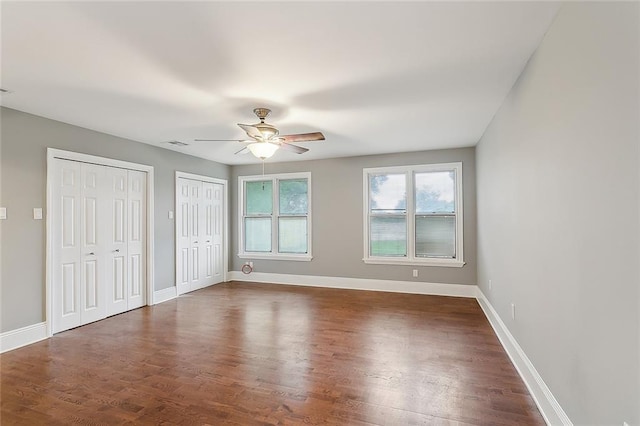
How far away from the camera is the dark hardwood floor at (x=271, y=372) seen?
88.4 inches

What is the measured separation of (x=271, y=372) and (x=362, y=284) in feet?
11.5

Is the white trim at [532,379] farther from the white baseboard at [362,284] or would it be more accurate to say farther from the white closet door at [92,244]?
the white closet door at [92,244]

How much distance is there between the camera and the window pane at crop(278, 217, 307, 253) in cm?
665

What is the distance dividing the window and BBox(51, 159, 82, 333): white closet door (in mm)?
4491

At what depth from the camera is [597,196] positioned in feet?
4.87

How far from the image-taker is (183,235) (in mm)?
5871

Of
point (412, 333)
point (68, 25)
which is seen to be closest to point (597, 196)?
point (412, 333)

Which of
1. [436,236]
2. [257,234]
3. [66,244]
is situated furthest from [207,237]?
[436,236]

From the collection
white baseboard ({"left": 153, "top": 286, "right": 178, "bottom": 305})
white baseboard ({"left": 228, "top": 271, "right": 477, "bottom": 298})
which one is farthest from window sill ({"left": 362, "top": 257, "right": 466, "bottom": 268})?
white baseboard ({"left": 153, "top": 286, "right": 178, "bottom": 305})

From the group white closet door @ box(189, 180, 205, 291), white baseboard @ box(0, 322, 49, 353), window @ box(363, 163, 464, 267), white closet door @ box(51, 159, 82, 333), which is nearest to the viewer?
white baseboard @ box(0, 322, 49, 353)

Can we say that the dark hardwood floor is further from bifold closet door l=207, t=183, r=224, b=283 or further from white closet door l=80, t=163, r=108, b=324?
bifold closet door l=207, t=183, r=224, b=283

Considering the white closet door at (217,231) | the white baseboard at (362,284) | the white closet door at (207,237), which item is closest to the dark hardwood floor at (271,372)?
the white baseboard at (362,284)

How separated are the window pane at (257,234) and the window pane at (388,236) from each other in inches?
90.6

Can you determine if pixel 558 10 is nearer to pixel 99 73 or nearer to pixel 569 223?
pixel 569 223
